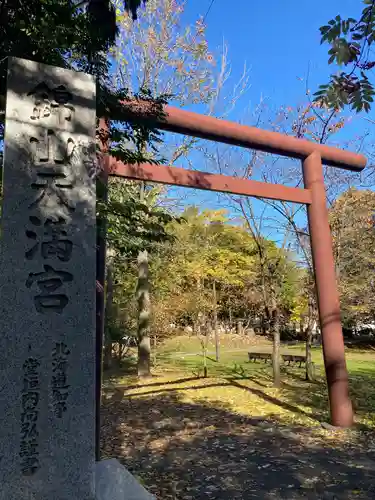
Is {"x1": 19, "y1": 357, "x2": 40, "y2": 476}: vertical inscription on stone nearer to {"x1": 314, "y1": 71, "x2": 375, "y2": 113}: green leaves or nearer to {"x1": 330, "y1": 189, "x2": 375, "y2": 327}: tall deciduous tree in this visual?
{"x1": 314, "y1": 71, "x2": 375, "y2": 113}: green leaves

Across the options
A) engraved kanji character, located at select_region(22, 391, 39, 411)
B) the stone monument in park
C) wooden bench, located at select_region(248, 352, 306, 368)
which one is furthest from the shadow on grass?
wooden bench, located at select_region(248, 352, 306, 368)

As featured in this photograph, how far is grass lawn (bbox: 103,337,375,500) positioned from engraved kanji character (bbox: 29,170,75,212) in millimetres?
2970

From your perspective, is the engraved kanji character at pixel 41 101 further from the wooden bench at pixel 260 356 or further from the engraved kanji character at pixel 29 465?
the wooden bench at pixel 260 356

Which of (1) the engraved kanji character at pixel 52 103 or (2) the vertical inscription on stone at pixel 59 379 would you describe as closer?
(2) the vertical inscription on stone at pixel 59 379

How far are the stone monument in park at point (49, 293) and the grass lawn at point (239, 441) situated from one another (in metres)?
1.51

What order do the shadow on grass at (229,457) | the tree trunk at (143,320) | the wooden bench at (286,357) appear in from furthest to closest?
the wooden bench at (286,357)
the tree trunk at (143,320)
the shadow on grass at (229,457)

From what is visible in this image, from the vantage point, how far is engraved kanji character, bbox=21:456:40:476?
2.54 m

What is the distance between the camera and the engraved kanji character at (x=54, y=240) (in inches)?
112

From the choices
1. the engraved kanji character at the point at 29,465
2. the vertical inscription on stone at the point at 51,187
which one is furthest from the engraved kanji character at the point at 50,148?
the engraved kanji character at the point at 29,465

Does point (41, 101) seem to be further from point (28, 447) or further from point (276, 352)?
point (276, 352)

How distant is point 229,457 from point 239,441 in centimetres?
72

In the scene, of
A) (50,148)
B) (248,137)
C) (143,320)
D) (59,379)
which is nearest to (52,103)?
(50,148)

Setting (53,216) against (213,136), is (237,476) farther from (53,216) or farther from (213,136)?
(213,136)

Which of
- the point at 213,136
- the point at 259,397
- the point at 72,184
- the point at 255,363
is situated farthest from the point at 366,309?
the point at 72,184
